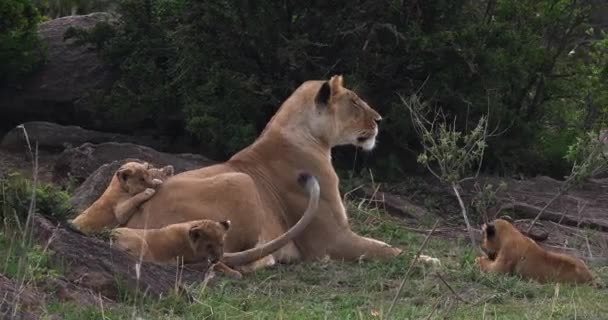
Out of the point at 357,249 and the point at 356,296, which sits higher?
the point at 356,296

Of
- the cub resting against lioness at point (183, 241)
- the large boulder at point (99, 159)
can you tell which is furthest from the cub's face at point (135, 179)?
the large boulder at point (99, 159)

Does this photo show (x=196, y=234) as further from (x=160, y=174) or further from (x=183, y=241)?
(x=160, y=174)

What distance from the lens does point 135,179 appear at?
9188mm

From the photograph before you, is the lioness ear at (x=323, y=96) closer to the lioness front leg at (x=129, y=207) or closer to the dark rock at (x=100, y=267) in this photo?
the lioness front leg at (x=129, y=207)

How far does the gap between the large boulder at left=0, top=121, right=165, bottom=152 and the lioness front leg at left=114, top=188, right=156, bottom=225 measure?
4451 mm

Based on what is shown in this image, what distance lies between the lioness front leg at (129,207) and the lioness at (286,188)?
44 millimetres

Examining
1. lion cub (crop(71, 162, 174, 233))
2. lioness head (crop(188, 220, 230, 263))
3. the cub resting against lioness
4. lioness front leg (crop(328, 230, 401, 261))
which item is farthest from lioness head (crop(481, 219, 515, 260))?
lion cub (crop(71, 162, 174, 233))

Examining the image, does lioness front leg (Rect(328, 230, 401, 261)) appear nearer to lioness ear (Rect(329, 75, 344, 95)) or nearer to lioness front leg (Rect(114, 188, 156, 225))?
lioness ear (Rect(329, 75, 344, 95))

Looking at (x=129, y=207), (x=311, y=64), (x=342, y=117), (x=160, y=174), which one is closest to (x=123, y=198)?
(x=129, y=207)

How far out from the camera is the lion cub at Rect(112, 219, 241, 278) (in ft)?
27.0

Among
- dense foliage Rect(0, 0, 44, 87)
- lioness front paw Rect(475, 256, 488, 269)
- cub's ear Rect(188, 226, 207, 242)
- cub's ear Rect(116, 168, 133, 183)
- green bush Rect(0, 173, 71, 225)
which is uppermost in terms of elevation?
green bush Rect(0, 173, 71, 225)

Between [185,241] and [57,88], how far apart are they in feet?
21.6

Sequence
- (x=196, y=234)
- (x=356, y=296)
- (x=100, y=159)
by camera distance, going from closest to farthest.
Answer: (x=356, y=296), (x=196, y=234), (x=100, y=159)

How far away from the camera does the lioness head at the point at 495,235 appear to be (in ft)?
29.1
